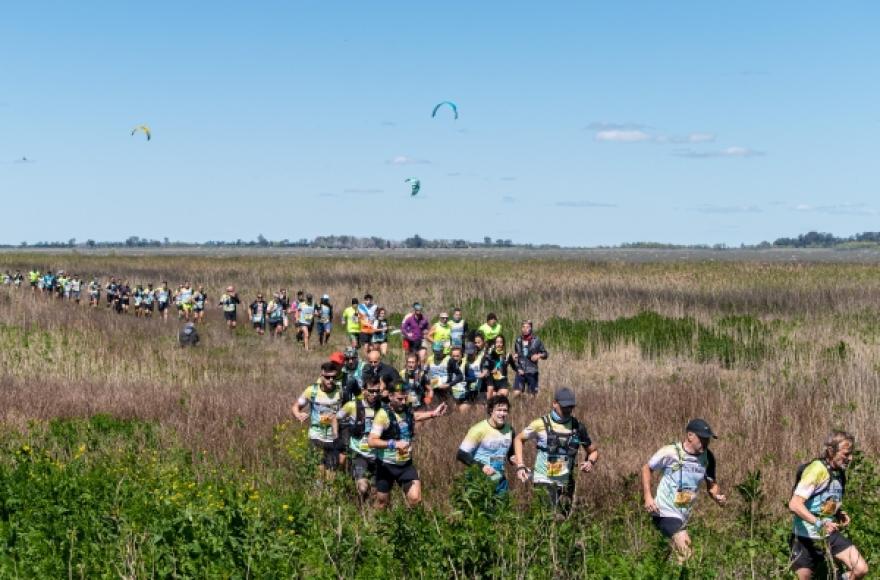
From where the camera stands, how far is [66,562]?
24.6ft

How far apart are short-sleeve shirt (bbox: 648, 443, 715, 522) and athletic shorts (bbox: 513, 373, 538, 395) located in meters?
8.36

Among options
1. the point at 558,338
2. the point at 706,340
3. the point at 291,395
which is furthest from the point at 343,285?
the point at 291,395

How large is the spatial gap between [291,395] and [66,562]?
834 cm

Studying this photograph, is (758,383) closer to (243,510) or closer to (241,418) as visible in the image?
(241,418)

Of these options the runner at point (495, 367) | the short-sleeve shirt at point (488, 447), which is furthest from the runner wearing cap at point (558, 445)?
the runner at point (495, 367)

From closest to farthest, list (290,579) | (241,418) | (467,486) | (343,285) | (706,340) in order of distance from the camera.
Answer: (290,579)
(467,486)
(241,418)
(706,340)
(343,285)

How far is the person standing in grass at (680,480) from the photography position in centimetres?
780

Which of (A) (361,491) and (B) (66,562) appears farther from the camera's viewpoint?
(A) (361,491)

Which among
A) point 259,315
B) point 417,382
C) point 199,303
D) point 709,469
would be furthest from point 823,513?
point 199,303

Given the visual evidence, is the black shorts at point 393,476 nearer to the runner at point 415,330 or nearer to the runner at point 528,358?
the runner at point 528,358

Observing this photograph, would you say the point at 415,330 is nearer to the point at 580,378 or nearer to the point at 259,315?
the point at 580,378

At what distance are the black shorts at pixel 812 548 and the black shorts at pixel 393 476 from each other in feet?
12.3

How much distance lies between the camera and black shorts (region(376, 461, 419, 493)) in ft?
30.7

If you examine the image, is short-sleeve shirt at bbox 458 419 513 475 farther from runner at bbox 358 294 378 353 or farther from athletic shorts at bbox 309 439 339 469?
runner at bbox 358 294 378 353
